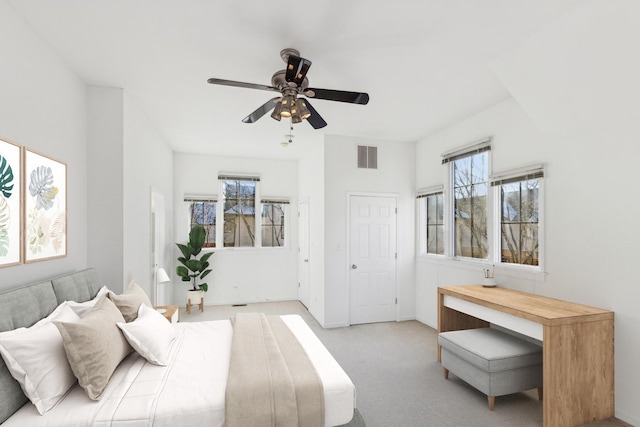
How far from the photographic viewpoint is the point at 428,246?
4910mm

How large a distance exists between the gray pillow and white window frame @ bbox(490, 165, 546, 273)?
350 centimetres

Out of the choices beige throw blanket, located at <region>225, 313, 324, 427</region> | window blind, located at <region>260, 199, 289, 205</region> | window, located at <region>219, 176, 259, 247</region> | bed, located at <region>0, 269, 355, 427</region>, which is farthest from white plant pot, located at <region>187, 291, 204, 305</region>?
beige throw blanket, located at <region>225, 313, 324, 427</region>

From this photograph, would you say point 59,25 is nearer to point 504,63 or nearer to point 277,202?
point 504,63

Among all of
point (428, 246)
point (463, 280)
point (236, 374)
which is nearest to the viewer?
point (236, 374)

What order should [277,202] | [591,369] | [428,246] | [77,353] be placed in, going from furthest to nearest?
[277,202] → [428,246] → [591,369] → [77,353]

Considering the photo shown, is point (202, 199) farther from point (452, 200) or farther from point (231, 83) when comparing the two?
point (452, 200)

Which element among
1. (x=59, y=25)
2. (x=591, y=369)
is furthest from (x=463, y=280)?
(x=59, y=25)

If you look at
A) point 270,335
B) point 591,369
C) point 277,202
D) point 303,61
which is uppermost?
point 303,61

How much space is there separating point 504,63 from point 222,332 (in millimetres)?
3208

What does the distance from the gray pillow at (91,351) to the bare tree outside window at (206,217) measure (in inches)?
161

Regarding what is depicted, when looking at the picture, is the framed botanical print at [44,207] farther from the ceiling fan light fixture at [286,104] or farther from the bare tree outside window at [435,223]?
the bare tree outside window at [435,223]

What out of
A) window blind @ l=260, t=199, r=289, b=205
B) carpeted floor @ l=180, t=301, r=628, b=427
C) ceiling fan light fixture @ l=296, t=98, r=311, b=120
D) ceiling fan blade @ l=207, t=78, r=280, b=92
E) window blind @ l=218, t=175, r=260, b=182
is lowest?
carpeted floor @ l=180, t=301, r=628, b=427

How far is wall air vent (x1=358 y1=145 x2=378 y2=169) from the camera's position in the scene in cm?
485

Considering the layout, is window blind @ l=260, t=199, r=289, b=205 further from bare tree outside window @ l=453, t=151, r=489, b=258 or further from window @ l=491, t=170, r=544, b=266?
window @ l=491, t=170, r=544, b=266
